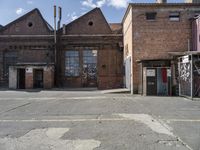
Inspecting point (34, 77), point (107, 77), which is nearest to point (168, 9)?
point (107, 77)

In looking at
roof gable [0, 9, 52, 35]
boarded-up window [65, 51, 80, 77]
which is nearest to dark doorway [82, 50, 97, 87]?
boarded-up window [65, 51, 80, 77]

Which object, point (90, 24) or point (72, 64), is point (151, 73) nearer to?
point (72, 64)

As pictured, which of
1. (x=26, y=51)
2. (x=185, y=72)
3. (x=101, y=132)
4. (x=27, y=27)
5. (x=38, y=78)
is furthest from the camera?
(x=27, y=27)

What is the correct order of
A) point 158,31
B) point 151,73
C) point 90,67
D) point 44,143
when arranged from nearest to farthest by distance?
point 44,143, point 151,73, point 158,31, point 90,67

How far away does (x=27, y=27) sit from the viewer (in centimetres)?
3366

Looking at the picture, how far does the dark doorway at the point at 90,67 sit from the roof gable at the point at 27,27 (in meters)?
5.39

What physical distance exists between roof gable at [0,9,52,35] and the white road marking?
26713 mm

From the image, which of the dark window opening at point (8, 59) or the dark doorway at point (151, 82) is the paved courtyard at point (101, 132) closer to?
the dark doorway at point (151, 82)

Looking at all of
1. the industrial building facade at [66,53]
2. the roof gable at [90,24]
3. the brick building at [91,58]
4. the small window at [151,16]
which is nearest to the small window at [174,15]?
the small window at [151,16]

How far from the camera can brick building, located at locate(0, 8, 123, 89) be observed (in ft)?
104

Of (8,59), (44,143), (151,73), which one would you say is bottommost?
(44,143)

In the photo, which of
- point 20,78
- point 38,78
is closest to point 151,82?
point 38,78

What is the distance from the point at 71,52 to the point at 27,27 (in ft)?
20.1

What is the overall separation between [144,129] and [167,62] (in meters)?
14.2
